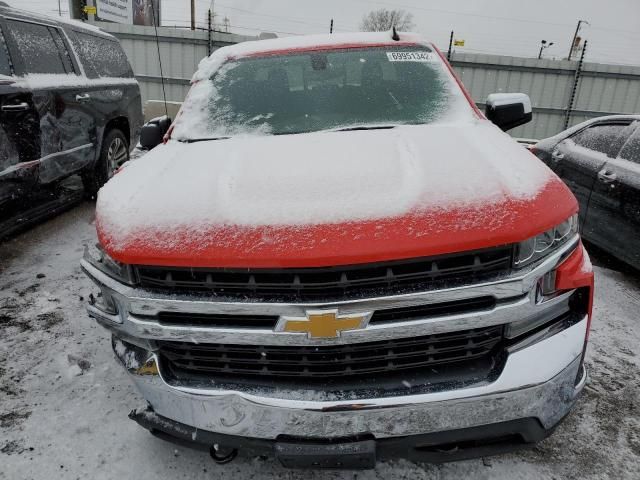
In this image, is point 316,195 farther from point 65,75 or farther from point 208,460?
point 65,75

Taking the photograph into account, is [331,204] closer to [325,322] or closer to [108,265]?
[325,322]

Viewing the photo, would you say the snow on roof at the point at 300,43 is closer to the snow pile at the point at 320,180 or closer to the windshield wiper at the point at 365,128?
the windshield wiper at the point at 365,128

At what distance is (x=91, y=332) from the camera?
120 inches

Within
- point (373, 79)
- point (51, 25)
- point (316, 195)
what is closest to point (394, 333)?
point (316, 195)

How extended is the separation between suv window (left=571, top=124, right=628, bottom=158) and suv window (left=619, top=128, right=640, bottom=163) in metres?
0.08

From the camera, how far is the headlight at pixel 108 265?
1.66m

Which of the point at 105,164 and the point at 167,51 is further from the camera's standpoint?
the point at 167,51

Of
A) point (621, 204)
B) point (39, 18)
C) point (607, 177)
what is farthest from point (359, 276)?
point (39, 18)

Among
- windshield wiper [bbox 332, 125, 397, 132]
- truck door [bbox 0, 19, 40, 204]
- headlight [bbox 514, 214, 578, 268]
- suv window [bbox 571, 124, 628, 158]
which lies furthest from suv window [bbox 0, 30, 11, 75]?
suv window [bbox 571, 124, 628, 158]

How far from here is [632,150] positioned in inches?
161

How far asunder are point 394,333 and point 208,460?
111 centimetres

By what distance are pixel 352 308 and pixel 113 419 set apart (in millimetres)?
1498

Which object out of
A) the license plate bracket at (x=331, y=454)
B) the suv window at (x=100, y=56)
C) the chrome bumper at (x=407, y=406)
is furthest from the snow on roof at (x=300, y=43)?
the suv window at (x=100, y=56)

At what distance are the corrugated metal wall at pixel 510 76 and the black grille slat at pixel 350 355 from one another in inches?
524
